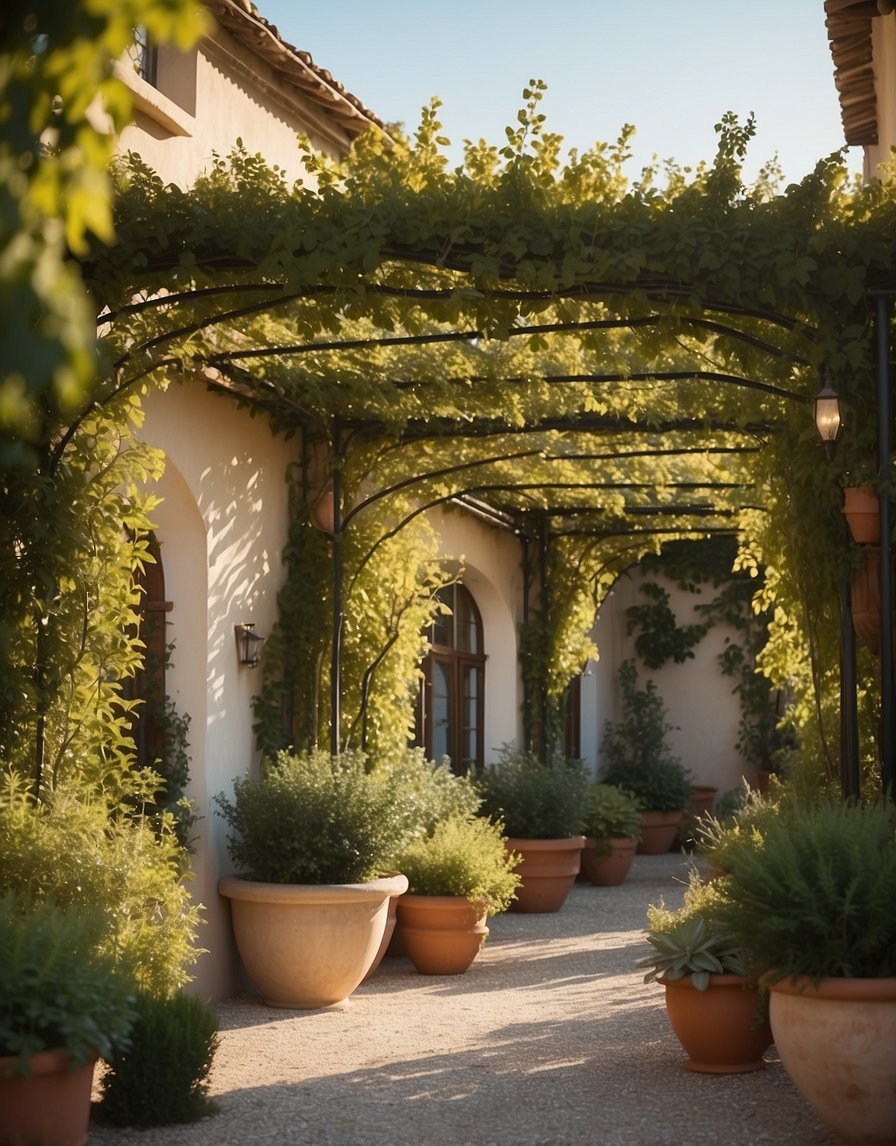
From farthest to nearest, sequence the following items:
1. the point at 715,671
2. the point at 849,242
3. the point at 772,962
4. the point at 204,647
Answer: the point at 715,671, the point at 204,647, the point at 849,242, the point at 772,962

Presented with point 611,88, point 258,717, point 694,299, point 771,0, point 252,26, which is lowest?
point 258,717

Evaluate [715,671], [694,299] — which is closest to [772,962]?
[694,299]

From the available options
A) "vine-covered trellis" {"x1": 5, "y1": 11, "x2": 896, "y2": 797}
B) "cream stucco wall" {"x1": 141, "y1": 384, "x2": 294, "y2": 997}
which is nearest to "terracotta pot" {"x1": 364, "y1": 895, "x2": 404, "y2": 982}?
"cream stucco wall" {"x1": 141, "y1": 384, "x2": 294, "y2": 997}

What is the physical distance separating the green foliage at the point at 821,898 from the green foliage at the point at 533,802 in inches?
253

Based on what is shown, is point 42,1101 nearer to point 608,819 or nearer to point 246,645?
point 246,645

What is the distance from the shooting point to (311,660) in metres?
8.52

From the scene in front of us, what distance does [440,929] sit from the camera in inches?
331

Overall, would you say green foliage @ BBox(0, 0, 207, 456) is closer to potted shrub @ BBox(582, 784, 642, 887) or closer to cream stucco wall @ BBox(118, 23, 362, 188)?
cream stucco wall @ BBox(118, 23, 362, 188)

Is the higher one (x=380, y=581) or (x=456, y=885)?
(x=380, y=581)

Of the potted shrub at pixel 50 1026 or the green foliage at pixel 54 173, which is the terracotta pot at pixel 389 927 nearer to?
the potted shrub at pixel 50 1026

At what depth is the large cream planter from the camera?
7168 mm

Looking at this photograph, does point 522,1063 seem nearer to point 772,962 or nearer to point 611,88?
point 772,962

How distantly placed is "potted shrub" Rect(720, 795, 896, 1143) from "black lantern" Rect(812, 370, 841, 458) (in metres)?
1.49

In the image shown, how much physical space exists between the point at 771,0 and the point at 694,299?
1364mm
